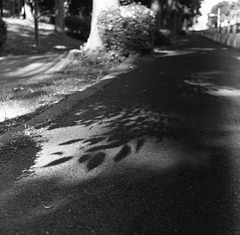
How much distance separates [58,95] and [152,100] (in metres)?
1.88

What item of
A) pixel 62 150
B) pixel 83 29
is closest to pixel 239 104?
pixel 62 150

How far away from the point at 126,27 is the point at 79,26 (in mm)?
18684

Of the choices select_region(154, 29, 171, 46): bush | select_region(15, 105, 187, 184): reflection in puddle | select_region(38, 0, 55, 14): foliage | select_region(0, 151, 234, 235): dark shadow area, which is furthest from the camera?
select_region(38, 0, 55, 14): foliage

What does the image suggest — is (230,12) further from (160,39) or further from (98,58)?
(98,58)

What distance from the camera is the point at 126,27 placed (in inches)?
575

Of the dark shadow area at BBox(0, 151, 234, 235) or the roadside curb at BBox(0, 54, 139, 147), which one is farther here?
the roadside curb at BBox(0, 54, 139, 147)

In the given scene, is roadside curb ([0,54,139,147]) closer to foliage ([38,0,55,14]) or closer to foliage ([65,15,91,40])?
foliage ([65,15,91,40])

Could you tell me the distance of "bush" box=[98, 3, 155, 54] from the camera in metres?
13.9

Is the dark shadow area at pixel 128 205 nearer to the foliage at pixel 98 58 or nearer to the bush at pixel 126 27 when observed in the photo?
the foliage at pixel 98 58

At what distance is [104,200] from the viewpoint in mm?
3338

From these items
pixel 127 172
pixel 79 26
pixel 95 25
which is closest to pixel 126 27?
pixel 95 25

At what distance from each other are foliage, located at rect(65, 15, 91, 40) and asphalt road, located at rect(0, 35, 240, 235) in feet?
84.8

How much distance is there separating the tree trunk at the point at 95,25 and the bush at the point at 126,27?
0.65 feet

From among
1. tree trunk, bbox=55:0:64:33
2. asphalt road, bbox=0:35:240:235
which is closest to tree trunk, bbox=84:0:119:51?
asphalt road, bbox=0:35:240:235
